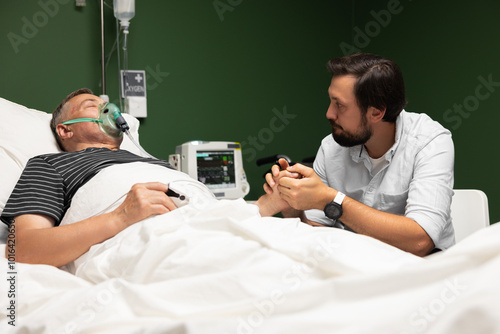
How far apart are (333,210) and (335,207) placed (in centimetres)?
1

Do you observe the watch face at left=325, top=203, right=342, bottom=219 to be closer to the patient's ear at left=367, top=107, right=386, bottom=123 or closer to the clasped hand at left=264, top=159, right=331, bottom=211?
the clasped hand at left=264, top=159, right=331, bottom=211

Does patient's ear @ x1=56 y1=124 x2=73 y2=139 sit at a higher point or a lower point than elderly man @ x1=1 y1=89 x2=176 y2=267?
higher

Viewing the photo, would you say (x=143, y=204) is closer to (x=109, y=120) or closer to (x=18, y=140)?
(x=109, y=120)

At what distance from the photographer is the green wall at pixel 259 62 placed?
7.95 feet

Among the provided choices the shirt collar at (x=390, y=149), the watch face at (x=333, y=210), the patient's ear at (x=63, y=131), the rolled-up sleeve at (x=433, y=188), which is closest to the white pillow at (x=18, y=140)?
the patient's ear at (x=63, y=131)

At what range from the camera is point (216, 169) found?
2.56 m

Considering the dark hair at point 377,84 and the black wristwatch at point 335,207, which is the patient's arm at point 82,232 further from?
the dark hair at point 377,84

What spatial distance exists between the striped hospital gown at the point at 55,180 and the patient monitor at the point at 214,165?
29.4 inches

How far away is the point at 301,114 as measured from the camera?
133 inches

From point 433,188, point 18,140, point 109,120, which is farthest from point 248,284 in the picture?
point 18,140

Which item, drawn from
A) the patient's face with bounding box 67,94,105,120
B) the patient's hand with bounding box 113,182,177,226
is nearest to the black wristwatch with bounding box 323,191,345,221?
the patient's hand with bounding box 113,182,177,226

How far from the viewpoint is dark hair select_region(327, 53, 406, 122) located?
1.71 m

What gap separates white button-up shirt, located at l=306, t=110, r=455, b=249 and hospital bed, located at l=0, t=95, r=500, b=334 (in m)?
0.60

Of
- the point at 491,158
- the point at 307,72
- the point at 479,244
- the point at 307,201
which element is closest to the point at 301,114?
the point at 307,72
